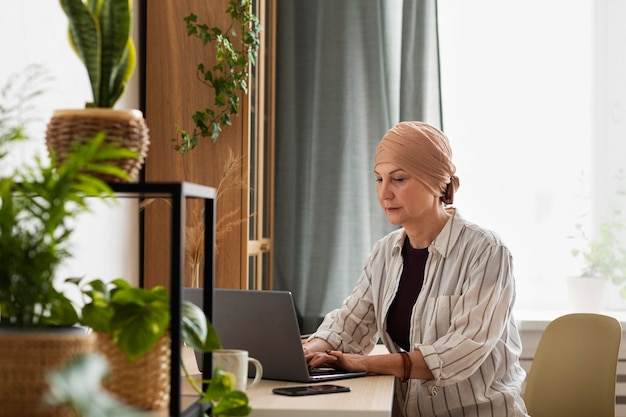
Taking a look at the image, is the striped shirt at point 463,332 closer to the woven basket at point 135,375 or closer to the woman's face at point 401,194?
the woman's face at point 401,194

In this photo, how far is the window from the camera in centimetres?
412

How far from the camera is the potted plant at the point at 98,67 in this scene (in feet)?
4.42

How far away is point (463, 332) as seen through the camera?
2.29 m

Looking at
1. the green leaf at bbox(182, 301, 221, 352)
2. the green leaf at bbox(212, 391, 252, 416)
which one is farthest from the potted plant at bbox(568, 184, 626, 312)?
the green leaf at bbox(182, 301, 221, 352)

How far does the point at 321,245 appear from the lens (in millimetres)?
3994

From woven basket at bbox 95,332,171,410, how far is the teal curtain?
269 centimetres

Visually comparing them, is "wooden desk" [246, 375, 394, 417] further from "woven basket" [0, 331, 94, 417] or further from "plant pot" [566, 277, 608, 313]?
"plant pot" [566, 277, 608, 313]

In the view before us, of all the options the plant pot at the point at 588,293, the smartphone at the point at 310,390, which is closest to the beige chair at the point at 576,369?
the smartphone at the point at 310,390

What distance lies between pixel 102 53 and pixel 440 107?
2.74 metres

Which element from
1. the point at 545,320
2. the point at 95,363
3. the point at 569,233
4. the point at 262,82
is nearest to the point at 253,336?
the point at 95,363

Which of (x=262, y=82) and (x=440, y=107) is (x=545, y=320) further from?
(x=262, y=82)

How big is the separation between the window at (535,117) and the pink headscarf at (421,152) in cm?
170

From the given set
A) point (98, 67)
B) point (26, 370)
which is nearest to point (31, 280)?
point (26, 370)

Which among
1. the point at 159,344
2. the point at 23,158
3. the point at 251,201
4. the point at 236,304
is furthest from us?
the point at 251,201
